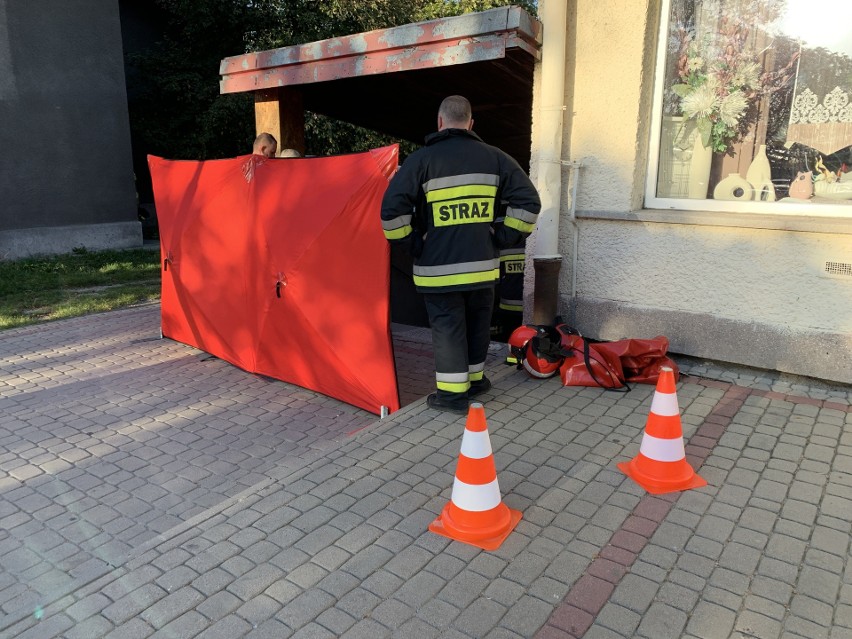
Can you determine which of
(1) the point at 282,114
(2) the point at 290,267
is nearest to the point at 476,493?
(2) the point at 290,267

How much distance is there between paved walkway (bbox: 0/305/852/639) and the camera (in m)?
2.52

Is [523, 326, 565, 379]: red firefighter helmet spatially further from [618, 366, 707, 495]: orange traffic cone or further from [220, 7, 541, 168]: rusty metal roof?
[220, 7, 541, 168]: rusty metal roof

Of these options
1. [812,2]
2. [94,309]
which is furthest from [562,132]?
[94,309]

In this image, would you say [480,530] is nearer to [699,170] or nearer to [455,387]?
[455,387]

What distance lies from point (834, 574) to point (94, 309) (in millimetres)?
8106

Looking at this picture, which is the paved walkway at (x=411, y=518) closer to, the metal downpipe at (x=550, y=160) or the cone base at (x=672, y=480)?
the cone base at (x=672, y=480)

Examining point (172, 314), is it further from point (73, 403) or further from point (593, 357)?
point (593, 357)

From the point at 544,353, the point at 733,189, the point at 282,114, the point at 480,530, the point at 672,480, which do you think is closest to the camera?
the point at 480,530

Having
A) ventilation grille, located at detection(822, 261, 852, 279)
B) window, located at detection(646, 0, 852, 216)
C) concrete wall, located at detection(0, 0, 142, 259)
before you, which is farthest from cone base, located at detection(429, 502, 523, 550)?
concrete wall, located at detection(0, 0, 142, 259)

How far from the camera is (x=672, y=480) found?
11.2 feet

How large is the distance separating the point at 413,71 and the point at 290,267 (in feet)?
7.46

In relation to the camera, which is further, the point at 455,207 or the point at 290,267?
the point at 290,267

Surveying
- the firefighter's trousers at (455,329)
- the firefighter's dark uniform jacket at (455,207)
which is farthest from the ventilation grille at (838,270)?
the firefighter's trousers at (455,329)

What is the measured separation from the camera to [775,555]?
9.26 feet
